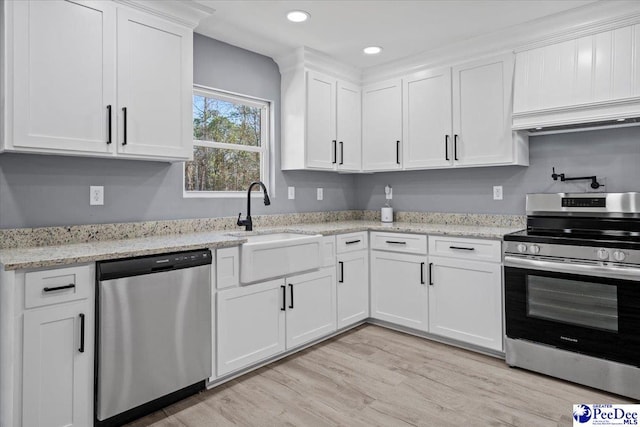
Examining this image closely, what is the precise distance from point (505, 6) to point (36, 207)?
317 centimetres

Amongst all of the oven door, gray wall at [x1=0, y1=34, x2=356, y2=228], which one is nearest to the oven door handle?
the oven door

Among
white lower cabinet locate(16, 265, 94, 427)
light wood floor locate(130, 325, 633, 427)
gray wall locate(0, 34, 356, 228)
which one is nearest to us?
white lower cabinet locate(16, 265, 94, 427)

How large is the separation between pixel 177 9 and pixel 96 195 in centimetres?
127

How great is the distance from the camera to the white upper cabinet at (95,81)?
195 cm

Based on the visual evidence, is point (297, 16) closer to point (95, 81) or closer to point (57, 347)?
point (95, 81)

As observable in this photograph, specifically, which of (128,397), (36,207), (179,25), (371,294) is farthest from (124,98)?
(371,294)

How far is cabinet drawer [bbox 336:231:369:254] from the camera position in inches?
130

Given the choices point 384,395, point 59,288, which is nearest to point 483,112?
point 384,395

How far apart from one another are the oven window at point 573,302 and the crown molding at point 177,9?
108 inches

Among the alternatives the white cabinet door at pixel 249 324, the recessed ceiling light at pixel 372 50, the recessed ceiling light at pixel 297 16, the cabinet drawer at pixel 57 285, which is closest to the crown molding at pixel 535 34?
the recessed ceiling light at pixel 372 50

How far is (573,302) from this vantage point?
7.98 feet

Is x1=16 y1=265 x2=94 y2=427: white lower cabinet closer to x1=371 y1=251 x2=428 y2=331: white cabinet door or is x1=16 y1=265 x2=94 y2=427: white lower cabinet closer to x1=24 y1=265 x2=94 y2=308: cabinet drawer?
x1=24 y1=265 x2=94 y2=308: cabinet drawer

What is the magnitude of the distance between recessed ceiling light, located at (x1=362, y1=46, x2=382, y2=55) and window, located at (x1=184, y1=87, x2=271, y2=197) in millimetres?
973

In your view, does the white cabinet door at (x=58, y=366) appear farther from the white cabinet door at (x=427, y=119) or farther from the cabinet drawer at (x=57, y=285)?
the white cabinet door at (x=427, y=119)
